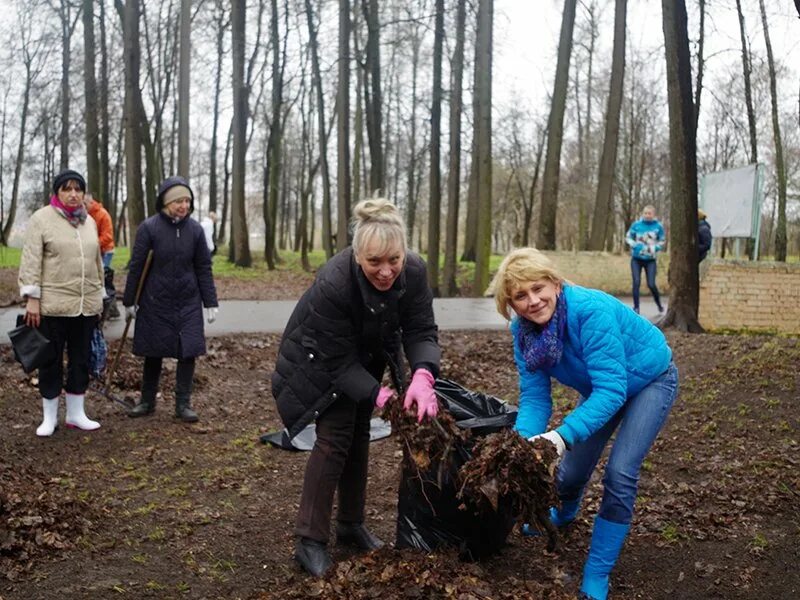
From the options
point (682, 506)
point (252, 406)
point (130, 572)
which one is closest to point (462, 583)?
point (130, 572)

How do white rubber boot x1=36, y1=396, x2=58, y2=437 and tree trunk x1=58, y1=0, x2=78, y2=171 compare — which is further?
tree trunk x1=58, y1=0, x2=78, y2=171

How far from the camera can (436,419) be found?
335cm

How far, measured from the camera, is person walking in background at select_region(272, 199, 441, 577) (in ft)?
10.9

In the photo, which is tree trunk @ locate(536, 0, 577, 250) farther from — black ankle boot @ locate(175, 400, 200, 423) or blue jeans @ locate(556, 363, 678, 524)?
blue jeans @ locate(556, 363, 678, 524)

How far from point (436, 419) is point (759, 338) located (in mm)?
6868

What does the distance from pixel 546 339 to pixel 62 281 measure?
13.1 feet

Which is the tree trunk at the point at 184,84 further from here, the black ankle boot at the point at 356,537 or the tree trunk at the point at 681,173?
the black ankle boot at the point at 356,537

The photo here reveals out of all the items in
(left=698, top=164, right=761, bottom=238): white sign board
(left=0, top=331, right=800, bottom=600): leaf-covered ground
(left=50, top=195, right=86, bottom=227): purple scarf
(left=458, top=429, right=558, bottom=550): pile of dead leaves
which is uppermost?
(left=698, top=164, right=761, bottom=238): white sign board

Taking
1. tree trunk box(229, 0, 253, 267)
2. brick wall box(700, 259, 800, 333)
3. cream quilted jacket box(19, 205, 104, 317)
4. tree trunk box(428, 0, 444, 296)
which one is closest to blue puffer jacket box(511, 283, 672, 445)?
cream quilted jacket box(19, 205, 104, 317)

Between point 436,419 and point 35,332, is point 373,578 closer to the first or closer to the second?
point 436,419

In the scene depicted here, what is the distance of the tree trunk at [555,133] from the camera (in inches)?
699

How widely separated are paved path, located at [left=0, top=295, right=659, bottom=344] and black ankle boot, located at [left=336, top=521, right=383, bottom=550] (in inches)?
246

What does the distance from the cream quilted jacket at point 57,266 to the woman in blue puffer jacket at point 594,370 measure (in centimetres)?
373

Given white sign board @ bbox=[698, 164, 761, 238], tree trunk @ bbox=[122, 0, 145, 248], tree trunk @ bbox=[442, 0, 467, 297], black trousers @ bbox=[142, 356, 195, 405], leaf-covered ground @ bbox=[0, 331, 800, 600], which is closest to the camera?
leaf-covered ground @ bbox=[0, 331, 800, 600]
